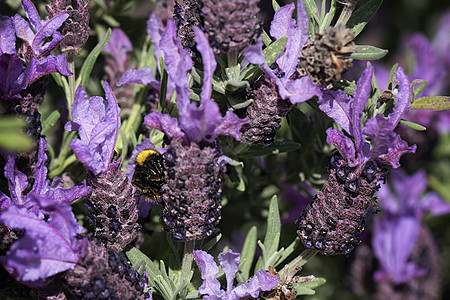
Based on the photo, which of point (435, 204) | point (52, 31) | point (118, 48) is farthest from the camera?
point (435, 204)

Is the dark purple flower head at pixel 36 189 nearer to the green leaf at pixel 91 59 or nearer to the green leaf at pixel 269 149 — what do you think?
the green leaf at pixel 91 59

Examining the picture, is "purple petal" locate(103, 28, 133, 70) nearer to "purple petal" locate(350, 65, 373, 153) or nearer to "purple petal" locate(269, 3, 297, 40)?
"purple petal" locate(269, 3, 297, 40)

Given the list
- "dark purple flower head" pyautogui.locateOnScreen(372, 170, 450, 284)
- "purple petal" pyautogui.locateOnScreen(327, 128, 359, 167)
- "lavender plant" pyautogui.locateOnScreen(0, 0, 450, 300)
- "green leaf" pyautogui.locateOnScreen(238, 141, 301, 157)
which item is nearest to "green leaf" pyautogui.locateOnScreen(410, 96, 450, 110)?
"lavender plant" pyautogui.locateOnScreen(0, 0, 450, 300)

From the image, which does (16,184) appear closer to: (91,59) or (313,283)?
(91,59)

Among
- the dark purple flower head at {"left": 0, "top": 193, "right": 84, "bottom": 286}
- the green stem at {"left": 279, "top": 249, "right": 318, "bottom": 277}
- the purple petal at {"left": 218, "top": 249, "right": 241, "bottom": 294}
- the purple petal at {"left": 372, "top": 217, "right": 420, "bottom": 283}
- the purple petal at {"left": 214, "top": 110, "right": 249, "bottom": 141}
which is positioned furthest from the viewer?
the purple petal at {"left": 372, "top": 217, "right": 420, "bottom": 283}

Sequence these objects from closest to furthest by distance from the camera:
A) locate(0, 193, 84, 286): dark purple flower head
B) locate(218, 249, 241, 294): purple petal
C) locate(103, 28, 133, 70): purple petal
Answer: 1. locate(0, 193, 84, 286): dark purple flower head
2. locate(218, 249, 241, 294): purple petal
3. locate(103, 28, 133, 70): purple petal

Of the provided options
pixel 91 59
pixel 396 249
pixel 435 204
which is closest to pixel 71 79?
pixel 91 59

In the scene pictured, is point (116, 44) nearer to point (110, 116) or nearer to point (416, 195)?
point (110, 116)
